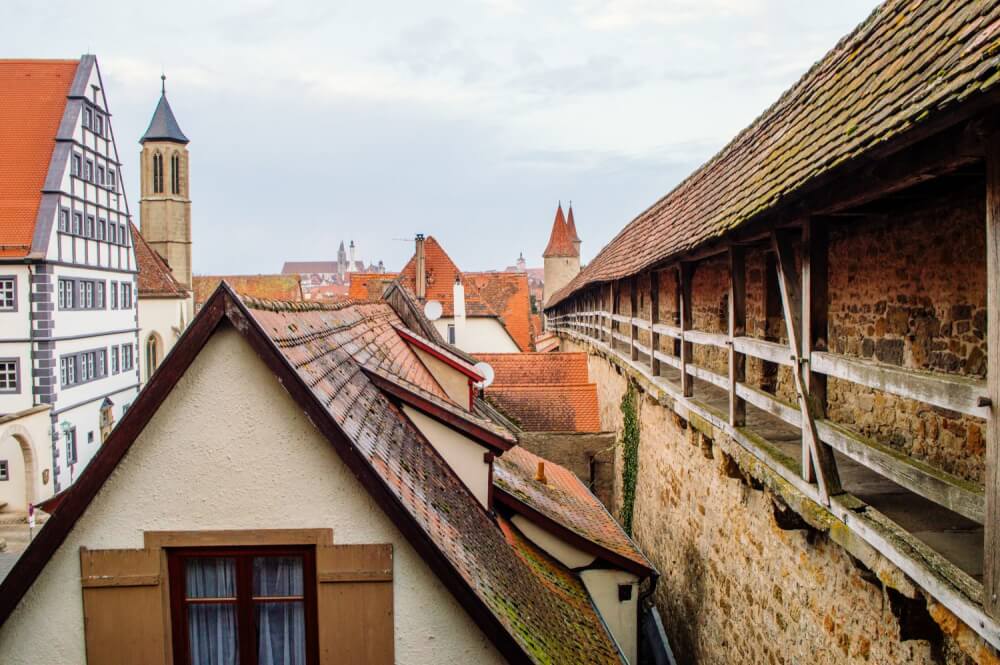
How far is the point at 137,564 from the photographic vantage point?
3.94 metres

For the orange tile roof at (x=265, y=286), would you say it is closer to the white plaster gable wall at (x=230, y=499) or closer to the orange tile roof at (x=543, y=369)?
the orange tile roof at (x=543, y=369)

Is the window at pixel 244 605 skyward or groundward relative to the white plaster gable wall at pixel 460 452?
groundward

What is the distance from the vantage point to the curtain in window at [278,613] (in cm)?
404

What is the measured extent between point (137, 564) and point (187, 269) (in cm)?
5127

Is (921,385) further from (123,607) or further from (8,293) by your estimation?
(8,293)

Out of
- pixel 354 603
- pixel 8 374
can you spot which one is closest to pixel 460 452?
pixel 354 603

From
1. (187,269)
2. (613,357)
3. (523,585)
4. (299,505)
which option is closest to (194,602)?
(299,505)

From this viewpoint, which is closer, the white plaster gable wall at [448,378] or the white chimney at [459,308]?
the white plaster gable wall at [448,378]

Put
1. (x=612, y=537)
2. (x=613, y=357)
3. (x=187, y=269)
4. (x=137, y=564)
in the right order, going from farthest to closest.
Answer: (x=187, y=269)
(x=613, y=357)
(x=612, y=537)
(x=137, y=564)

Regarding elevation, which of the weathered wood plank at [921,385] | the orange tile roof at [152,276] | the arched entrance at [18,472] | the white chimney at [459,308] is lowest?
the arched entrance at [18,472]

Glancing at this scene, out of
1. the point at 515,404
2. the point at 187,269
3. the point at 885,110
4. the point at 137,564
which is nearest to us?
the point at 885,110

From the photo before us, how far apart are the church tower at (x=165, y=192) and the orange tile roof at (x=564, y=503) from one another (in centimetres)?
4602

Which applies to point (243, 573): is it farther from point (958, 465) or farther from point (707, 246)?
point (707, 246)

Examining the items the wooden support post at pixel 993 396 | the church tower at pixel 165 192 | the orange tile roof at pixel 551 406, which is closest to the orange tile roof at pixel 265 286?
the church tower at pixel 165 192
